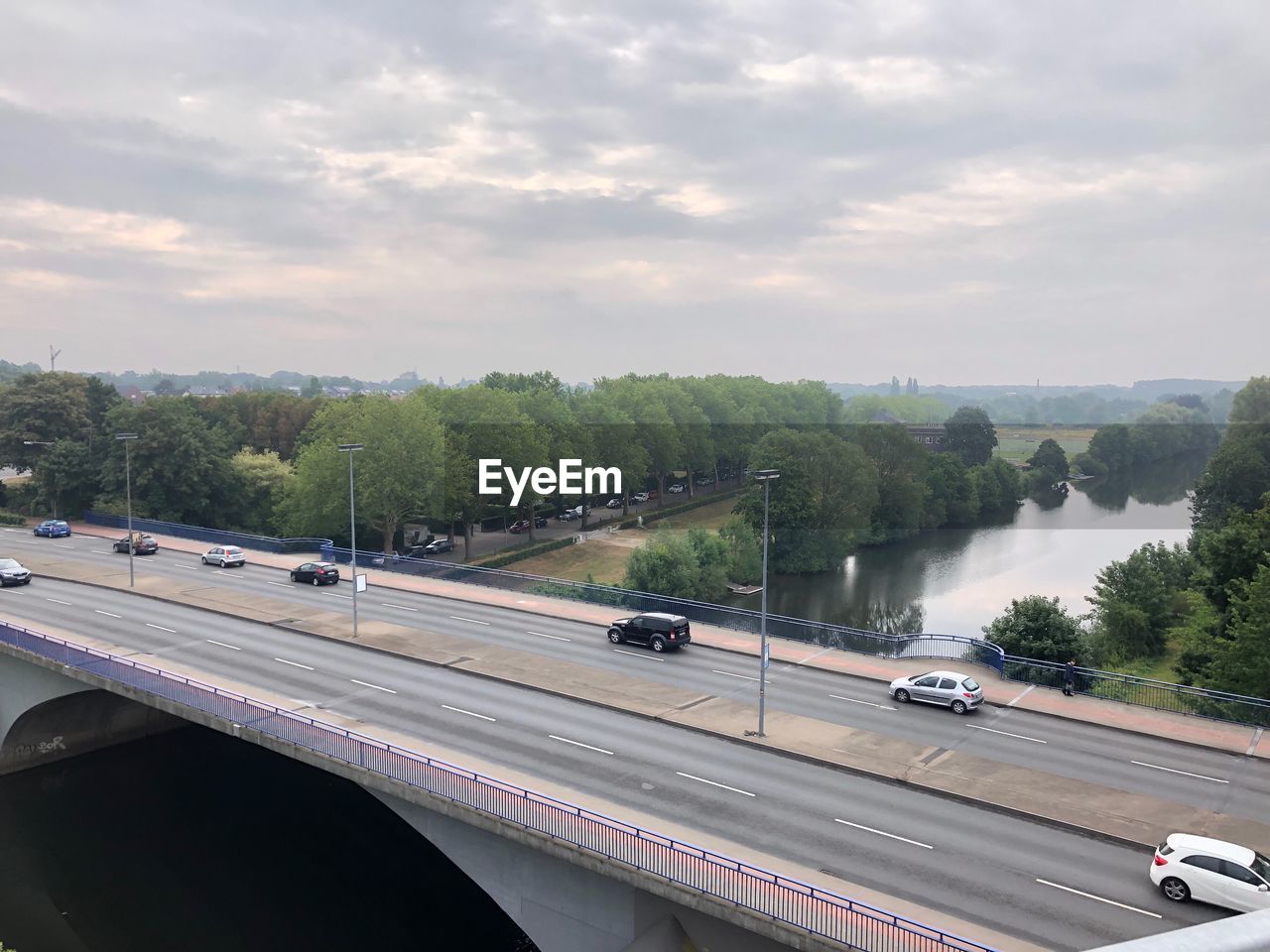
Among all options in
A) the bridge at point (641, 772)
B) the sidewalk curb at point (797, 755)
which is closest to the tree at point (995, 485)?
the bridge at point (641, 772)

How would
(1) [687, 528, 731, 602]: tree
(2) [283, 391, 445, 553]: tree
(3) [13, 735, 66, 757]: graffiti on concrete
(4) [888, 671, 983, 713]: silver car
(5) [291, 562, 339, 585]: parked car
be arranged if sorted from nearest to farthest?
(4) [888, 671, 983, 713]: silver car < (3) [13, 735, 66, 757]: graffiti on concrete < (5) [291, 562, 339, 585]: parked car < (1) [687, 528, 731, 602]: tree < (2) [283, 391, 445, 553]: tree

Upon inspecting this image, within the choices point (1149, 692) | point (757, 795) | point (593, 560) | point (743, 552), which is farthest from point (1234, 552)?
point (593, 560)

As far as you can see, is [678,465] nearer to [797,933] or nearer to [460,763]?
[460,763]

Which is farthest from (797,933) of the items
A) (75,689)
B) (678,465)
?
(678,465)

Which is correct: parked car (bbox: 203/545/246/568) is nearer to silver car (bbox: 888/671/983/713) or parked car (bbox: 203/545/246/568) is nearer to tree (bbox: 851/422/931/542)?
silver car (bbox: 888/671/983/713)

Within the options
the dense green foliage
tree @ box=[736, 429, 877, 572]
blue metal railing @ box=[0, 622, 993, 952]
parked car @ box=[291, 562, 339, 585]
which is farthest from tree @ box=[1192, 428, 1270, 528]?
the dense green foliage

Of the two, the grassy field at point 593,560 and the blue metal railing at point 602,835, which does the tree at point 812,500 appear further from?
the blue metal railing at point 602,835
